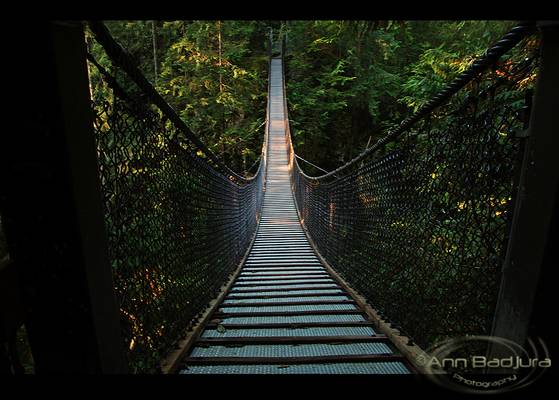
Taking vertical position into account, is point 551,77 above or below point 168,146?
above

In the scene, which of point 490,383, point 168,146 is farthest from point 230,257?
point 490,383

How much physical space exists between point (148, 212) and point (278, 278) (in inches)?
72.3

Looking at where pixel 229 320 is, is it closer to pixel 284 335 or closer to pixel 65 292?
pixel 284 335

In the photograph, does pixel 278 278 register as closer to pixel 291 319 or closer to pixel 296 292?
pixel 296 292

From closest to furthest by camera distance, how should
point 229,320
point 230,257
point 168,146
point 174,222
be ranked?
point 168,146 < point 174,222 < point 229,320 < point 230,257

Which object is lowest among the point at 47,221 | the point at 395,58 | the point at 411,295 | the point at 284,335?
the point at 284,335

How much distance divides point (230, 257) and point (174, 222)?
1.59 m

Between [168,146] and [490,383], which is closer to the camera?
[490,383]

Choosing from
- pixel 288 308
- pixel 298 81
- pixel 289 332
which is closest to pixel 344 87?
pixel 298 81

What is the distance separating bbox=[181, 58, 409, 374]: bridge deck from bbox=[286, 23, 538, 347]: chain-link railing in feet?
0.66

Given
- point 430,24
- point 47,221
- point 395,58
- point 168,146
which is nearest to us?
point 47,221

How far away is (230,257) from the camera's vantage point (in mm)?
3070

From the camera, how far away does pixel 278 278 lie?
2871 millimetres

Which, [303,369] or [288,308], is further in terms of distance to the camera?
[288,308]
